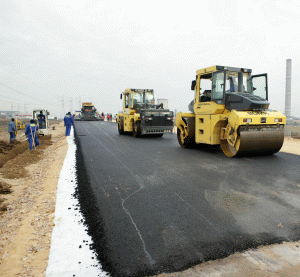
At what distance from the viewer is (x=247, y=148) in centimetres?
781

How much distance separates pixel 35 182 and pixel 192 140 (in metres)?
6.18

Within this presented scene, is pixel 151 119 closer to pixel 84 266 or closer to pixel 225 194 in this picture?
pixel 225 194

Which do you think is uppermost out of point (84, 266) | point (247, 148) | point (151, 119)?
point (151, 119)

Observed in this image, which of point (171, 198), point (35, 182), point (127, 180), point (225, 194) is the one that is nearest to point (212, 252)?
point (171, 198)

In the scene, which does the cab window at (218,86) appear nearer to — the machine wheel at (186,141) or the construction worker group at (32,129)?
the machine wheel at (186,141)

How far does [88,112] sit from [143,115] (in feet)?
103

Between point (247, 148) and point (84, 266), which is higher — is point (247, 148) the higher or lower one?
the higher one

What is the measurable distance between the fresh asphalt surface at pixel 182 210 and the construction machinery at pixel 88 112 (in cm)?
3744

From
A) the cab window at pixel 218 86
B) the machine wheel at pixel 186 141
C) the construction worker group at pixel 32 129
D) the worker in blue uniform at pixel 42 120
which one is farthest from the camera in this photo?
the worker in blue uniform at pixel 42 120

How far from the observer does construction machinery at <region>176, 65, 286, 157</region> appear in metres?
7.68

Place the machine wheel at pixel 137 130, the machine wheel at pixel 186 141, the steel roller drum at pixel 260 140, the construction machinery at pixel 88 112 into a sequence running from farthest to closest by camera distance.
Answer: the construction machinery at pixel 88 112
the machine wheel at pixel 137 130
the machine wheel at pixel 186 141
the steel roller drum at pixel 260 140

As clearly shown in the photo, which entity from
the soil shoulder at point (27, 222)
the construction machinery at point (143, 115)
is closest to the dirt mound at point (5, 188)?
the soil shoulder at point (27, 222)

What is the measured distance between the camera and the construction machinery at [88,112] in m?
43.3

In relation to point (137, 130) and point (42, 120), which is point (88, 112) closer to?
point (42, 120)
